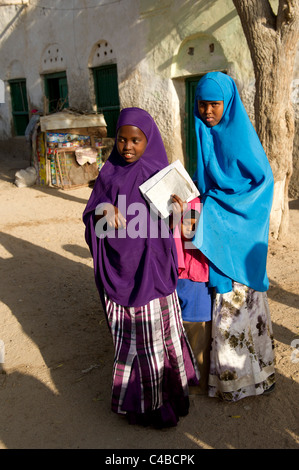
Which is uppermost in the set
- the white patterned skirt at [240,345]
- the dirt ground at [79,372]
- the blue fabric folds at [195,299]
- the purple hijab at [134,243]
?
the purple hijab at [134,243]

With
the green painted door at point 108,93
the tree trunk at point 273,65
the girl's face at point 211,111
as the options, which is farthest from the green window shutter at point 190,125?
the girl's face at point 211,111

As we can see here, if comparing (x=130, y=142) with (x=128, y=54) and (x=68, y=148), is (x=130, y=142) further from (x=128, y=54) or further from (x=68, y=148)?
(x=128, y=54)

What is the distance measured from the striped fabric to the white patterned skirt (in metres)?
0.27

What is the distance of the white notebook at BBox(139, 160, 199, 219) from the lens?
2.10 m

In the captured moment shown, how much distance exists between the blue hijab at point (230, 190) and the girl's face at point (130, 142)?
389 millimetres

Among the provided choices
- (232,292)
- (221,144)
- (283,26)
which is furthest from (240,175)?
(283,26)

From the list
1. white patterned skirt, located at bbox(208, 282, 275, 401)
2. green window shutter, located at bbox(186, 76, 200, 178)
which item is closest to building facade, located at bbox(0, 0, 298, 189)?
green window shutter, located at bbox(186, 76, 200, 178)

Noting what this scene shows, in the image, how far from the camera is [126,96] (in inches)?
346

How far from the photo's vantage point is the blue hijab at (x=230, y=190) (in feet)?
7.27

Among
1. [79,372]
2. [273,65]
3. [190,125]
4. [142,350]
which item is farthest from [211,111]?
[190,125]

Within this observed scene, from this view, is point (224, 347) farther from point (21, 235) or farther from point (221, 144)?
point (21, 235)

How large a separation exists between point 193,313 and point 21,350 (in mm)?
1512

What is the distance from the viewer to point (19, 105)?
1256 centimetres

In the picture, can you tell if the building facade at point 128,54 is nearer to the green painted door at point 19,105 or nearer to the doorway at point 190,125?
the doorway at point 190,125
